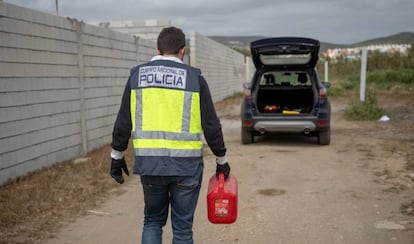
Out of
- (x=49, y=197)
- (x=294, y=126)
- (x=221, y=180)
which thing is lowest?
(x=49, y=197)

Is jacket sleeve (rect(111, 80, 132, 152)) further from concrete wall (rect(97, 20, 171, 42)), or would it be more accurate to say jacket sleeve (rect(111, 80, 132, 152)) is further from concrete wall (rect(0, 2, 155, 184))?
concrete wall (rect(97, 20, 171, 42))

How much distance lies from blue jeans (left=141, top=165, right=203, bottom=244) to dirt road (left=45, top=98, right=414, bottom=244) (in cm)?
118

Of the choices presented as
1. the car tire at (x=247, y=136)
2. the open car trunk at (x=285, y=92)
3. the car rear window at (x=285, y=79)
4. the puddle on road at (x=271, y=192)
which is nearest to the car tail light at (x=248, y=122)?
the car tire at (x=247, y=136)

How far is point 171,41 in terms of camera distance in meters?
3.04

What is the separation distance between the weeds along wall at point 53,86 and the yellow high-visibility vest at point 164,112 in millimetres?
3474

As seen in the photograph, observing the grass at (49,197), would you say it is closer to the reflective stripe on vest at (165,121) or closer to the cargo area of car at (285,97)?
the reflective stripe on vest at (165,121)

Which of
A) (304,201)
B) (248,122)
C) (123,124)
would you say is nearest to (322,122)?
(248,122)

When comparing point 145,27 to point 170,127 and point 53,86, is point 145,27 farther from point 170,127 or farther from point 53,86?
point 170,127

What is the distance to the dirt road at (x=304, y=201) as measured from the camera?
439 cm

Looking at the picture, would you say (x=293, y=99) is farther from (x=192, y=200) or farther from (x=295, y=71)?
(x=192, y=200)

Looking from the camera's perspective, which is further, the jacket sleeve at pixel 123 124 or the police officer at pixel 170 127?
the jacket sleeve at pixel 123 124

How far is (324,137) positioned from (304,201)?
3.91m

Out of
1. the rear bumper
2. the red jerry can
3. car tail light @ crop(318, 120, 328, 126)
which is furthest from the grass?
car tail light @ crop(318, 120, 328, 126)

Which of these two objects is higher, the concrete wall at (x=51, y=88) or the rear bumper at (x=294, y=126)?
the concrete wall at (x=51, y=88)
